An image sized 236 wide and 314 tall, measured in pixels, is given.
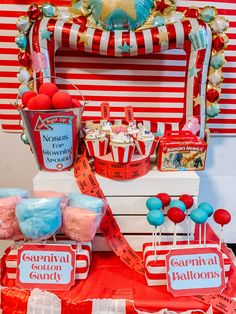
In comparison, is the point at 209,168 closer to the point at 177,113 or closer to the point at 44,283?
the point at 177,113

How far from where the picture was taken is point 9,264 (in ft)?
3.51

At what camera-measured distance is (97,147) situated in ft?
3.84

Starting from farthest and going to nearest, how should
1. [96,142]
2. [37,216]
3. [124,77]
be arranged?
[124,77] < [96,142] < [37,216]

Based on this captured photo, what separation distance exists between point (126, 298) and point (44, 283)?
0.27 meters

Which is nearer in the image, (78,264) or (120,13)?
(78,264)

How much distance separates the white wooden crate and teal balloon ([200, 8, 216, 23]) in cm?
64

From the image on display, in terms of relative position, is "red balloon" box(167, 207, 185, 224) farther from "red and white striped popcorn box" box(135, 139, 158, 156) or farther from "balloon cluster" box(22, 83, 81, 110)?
"balloon cluster" box(22, 83, 81, 110)

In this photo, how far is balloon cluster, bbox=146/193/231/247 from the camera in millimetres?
1014

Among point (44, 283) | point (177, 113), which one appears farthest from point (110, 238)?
point (177, 113)

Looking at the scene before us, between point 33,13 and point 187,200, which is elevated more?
point 33,13

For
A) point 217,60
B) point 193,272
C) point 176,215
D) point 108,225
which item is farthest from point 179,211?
point 217,60

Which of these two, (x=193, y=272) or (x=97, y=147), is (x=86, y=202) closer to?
(x=97, y=147)

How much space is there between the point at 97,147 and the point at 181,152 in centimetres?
32

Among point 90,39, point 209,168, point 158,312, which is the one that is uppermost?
point 90,39
